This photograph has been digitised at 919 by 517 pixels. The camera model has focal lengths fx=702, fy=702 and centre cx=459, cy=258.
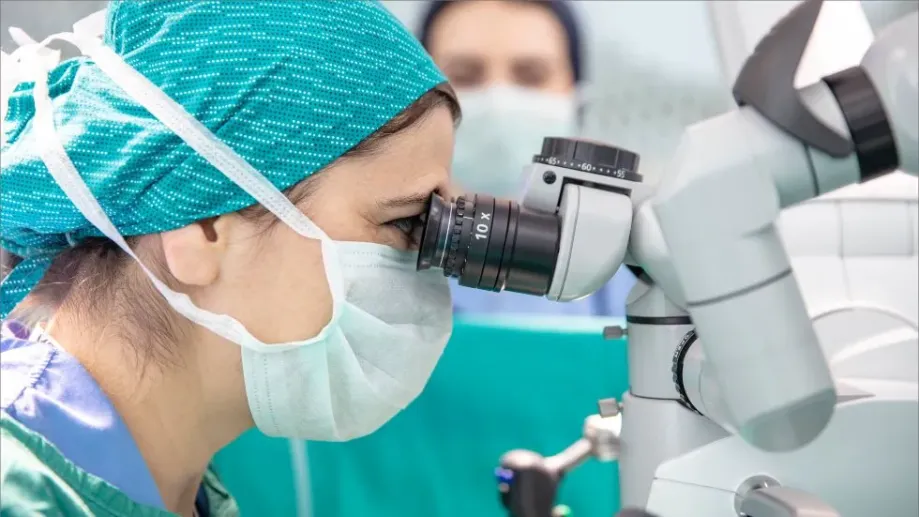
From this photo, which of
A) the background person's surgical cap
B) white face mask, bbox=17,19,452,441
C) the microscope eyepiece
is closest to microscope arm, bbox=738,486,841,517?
the microscope eyepiece

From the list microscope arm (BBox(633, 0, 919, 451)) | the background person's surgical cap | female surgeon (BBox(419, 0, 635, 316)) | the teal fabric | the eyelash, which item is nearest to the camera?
microscope arm (BBox(633, 0, 919, 451))

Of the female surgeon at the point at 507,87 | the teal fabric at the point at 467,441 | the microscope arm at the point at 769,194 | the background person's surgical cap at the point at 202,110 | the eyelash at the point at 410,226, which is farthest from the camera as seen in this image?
the female surgeon at the point at 507,87

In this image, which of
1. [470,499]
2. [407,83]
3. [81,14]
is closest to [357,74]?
[407,83]

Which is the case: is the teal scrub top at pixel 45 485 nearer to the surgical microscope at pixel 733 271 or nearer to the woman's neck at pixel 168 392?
the woman's neck at pixel 168 392

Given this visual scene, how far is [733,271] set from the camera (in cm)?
51

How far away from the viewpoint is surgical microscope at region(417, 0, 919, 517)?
19.3 inches

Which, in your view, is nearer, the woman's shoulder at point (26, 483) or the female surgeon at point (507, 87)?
the woman's shoulder at point (26, 483)

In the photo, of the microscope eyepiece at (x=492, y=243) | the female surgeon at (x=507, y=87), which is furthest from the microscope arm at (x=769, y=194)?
the female surgeon at (x=507, y=87)

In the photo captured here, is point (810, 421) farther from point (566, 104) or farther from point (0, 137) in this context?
point (566, 104)

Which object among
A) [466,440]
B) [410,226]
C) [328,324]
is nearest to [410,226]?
[410,226]

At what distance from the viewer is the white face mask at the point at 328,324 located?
2.10 ft

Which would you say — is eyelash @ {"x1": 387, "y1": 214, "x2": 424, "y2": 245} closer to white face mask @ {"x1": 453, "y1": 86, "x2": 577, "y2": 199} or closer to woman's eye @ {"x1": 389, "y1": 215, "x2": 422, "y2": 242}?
woman's eye @ {"x1": 389, "y1": 215, "x2": 422, "y2": 242}

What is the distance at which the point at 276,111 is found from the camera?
64 cm

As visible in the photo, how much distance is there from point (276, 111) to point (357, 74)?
3.5 inches
